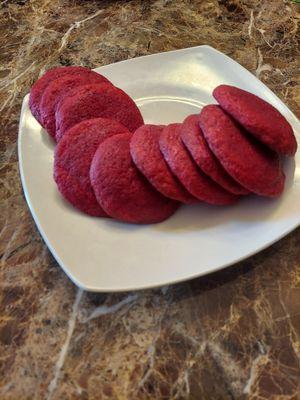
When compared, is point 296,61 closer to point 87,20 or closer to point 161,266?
point 87,20

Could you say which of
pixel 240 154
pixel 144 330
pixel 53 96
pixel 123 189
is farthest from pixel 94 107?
pixel 144 330

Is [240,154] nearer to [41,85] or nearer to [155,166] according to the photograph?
[155,166]

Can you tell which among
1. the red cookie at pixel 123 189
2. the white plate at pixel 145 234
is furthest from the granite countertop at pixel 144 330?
the red cookie at pixel 123 189

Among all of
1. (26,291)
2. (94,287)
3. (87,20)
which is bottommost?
(26,291)

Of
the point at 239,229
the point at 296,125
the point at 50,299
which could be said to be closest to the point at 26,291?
the point at 50,299

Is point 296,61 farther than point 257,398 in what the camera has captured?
Yes

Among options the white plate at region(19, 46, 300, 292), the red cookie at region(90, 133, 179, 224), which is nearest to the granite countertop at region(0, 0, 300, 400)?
the white plate at region(19, 46, 300, 292)

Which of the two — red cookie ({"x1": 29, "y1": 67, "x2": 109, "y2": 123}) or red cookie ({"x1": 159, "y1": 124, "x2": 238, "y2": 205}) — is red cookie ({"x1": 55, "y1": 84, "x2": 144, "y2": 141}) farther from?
red cookie ({"x1": 159, "y1": 124, "x2": 238, "y2": 205})

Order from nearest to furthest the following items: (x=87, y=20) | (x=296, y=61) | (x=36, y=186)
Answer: (x=36, y=186) → (x=296, y=61) → (x=87, y=20)
